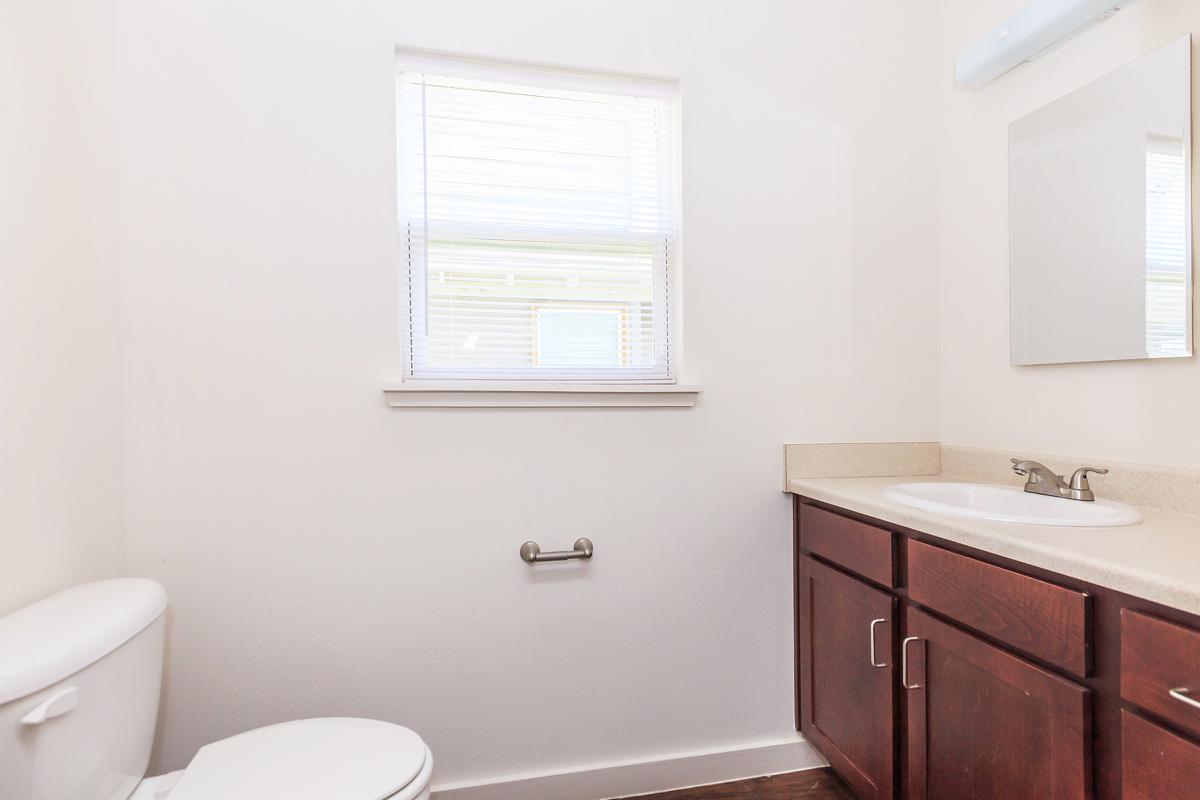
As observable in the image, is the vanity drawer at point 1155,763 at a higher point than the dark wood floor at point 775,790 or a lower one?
higher

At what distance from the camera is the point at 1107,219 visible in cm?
144

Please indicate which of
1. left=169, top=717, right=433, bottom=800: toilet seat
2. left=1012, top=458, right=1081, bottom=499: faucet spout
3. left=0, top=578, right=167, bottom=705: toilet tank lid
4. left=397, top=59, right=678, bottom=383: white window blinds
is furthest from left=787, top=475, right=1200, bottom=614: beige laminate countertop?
left=0, top=578, right=167, bottom=705: toilet tank lid

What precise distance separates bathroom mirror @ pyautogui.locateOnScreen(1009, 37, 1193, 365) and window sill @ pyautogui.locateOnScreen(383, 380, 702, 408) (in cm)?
91

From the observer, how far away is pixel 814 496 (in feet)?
5.58

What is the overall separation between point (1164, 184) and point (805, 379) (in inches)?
35.0

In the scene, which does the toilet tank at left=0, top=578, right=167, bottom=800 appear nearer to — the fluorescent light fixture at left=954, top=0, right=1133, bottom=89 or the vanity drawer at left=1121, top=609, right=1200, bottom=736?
the vanity drawer at left=1121, top=609, right=1200, bottom=736

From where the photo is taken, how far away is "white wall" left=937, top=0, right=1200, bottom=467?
135 centimetres

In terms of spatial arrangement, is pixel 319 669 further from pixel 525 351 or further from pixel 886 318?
pixel 886 318

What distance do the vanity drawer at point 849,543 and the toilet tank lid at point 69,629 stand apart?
1.50 metres

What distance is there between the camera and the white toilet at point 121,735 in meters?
0.90

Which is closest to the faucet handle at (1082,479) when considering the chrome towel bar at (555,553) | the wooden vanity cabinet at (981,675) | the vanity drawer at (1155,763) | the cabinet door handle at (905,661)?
the wooden vanity cabinet at (981,675)

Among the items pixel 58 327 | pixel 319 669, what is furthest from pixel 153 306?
pixel 319 669

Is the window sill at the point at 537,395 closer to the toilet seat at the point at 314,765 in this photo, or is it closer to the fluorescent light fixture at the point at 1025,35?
the toilet seat at the point at 314,765

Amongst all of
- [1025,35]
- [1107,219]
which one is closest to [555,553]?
[1107,219]
